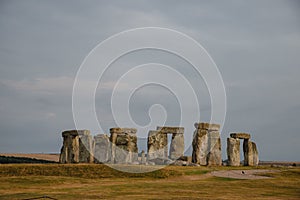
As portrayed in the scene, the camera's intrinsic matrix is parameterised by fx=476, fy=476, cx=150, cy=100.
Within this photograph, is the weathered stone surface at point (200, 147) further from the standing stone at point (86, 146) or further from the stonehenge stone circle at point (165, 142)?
the standing stone at point (86, 146)

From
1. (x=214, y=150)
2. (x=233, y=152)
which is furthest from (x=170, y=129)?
(x=233, y=152)

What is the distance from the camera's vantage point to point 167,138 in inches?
1693

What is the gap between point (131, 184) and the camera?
89.0 ft

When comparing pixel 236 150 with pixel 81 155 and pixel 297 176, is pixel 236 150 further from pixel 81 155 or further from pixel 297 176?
pixel 81 155

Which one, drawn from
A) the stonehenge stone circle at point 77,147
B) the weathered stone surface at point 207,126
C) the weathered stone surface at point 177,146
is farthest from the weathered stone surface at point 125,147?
the weathered stone surface at point 207,126

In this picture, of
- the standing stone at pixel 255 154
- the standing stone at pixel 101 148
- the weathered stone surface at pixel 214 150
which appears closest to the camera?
the standing stone at pixel 101 148

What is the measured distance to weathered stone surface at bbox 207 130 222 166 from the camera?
41.6 m

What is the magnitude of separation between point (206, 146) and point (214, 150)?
0.80m

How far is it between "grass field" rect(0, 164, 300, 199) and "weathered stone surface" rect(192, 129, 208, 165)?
7.29 metres

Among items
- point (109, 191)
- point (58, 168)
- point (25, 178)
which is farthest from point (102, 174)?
point (109, 191)

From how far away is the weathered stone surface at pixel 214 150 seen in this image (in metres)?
41.6

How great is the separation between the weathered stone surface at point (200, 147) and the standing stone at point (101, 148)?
7.67m

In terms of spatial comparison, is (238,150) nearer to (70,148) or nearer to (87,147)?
(87,147)

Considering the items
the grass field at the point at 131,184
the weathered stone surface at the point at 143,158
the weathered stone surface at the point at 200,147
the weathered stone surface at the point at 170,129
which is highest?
the weathered stone surface at the point at 170,129
